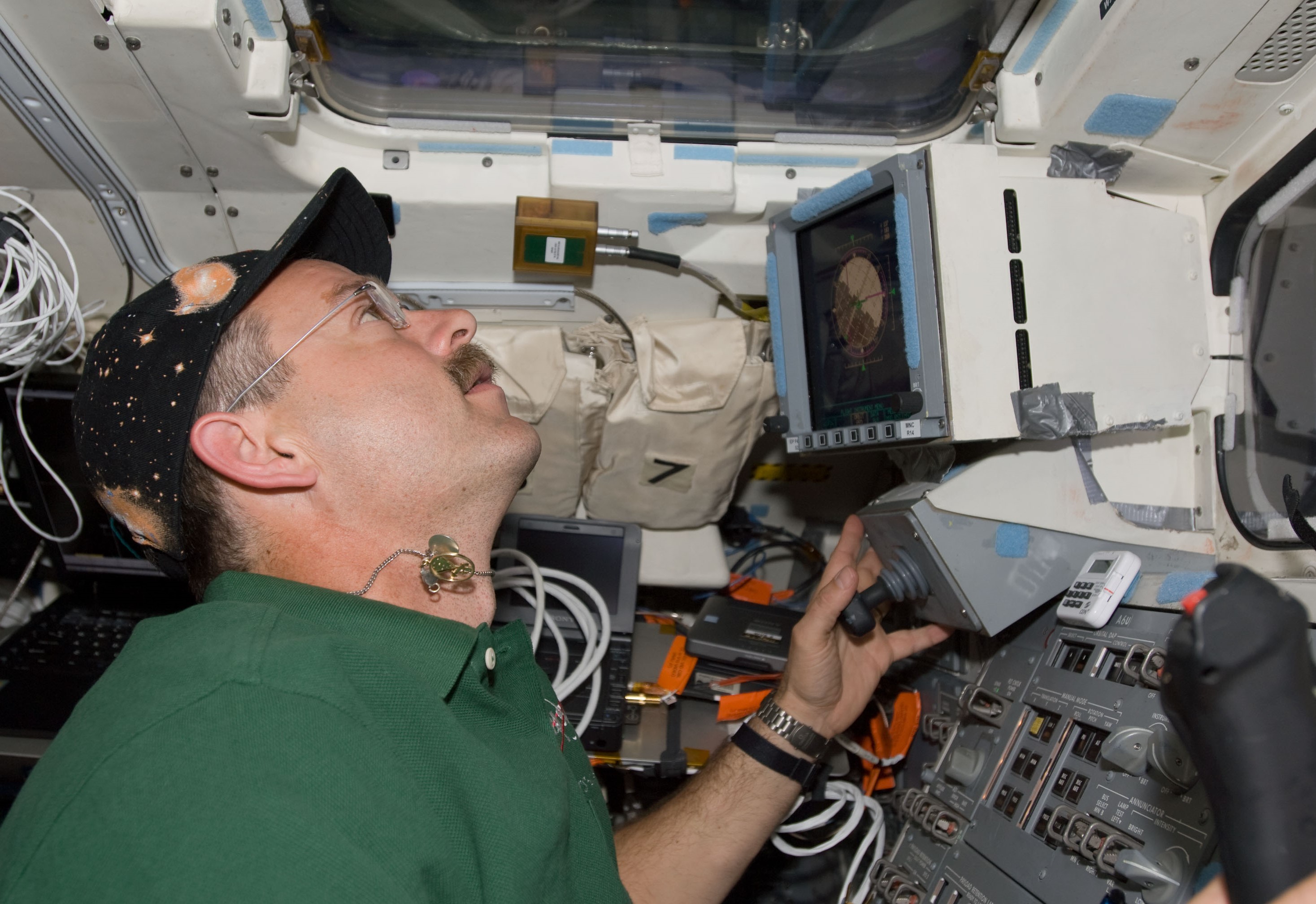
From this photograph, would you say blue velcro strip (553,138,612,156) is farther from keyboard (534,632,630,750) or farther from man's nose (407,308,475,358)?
keyboard (534,632,630,750)

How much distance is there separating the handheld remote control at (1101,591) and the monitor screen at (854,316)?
496mm

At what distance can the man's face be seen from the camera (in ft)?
4.47

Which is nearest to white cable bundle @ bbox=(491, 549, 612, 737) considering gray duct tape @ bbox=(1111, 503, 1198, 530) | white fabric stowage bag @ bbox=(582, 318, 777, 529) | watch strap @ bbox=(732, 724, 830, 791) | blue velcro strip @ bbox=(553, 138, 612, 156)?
white fabric stowage bag @ bbox=(582, 318, 777, 529)

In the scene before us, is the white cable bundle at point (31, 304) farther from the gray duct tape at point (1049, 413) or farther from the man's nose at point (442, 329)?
the gray duct tape at point (1049, 413)

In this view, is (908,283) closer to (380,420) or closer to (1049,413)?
(1049,413)

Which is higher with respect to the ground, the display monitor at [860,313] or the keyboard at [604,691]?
the display monitor at [860,313]

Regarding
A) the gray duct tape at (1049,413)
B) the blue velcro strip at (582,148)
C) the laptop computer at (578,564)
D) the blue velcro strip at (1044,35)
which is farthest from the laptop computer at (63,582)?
the blue velcro strip at (1044,35)

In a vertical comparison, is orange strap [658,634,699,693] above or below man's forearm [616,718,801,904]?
above

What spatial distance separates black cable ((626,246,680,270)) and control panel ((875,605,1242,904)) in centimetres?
118

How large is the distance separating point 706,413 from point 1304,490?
1258 millimetres

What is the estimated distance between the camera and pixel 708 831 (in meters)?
1.74

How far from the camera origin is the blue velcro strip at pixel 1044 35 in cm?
162

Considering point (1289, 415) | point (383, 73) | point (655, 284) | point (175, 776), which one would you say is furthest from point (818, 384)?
point (175, 776)

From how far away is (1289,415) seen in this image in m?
1.58
